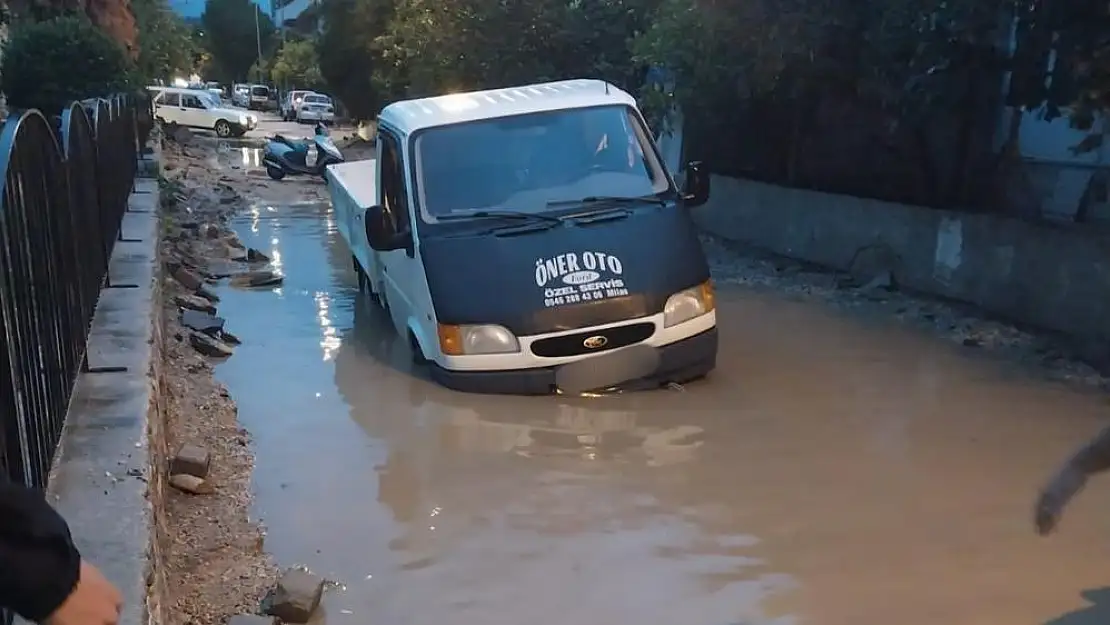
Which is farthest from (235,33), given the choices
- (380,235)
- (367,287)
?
(380,235)

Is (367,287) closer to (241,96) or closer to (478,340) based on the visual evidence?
(478,340)

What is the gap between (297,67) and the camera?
224 feet

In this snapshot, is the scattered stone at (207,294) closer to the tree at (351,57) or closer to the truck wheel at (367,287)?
the truck wheel at (367,287)

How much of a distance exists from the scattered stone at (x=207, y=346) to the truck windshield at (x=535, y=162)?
85.3 inches

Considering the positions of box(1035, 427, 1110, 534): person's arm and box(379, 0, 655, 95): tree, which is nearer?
box(1035, 427, 1110, 534): person's arm

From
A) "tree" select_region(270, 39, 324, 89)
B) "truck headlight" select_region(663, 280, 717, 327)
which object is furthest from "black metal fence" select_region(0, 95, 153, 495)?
"tree" select_region(270, 39, 324, 89)

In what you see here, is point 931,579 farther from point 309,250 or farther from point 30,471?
point 309,250

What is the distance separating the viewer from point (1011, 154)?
11.6m

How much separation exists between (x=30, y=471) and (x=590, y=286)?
161 inches

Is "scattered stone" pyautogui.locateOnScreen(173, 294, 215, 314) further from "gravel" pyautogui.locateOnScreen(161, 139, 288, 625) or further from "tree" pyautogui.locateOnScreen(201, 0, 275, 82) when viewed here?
"tree" pyautogui.locateOnScreen(201, 0, 275, 82)

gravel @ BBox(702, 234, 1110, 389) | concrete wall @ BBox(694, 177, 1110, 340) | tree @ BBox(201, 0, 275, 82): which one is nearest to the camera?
gravel @ BBox(702, 234, 1110, 389)

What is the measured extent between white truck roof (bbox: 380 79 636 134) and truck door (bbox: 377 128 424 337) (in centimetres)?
21

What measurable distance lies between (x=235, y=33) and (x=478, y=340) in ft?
305

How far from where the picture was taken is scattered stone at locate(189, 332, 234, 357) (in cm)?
824
